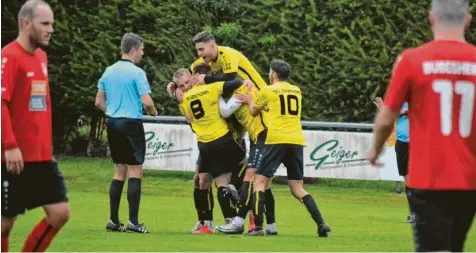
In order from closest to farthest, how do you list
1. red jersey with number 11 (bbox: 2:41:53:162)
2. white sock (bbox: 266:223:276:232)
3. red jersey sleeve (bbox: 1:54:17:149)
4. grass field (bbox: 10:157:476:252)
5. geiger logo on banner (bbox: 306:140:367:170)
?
red jersey sleeve (bbox: 1:54:17:149) → red jersey with number 11 (bbox: 2:41:53:162) → grass field (bbox: 10:157:476:252) → white sock (bbox: 266:223:276:232) → geiger logo on banner (bbox: 306:140:367:170)

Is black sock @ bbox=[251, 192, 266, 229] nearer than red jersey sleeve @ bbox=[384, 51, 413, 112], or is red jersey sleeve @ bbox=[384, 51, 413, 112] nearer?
red jersey sleeve @ bbox=[384, 51, 413, 112]

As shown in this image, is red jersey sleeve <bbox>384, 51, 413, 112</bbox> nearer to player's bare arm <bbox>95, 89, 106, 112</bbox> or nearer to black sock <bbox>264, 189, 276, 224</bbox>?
black sock <bbox>264, 189, 276, 224</bbox>

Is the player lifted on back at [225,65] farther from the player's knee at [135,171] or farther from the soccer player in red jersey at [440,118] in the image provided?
the soccer player in red jersey at [440,118]

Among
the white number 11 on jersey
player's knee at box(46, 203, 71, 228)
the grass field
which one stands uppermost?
the white number 11 on jersey

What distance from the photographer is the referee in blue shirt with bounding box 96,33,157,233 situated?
14938 mm

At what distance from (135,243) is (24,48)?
4252 millimetres

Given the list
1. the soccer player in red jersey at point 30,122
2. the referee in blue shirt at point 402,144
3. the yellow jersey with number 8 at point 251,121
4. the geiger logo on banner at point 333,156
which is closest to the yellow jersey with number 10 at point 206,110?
the yellow jersey with number 8 at point 251,121

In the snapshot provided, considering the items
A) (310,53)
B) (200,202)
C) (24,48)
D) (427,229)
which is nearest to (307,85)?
(310,53)

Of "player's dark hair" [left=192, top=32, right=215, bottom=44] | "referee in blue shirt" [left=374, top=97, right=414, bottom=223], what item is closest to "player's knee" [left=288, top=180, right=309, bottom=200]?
"player's dark hair" [left=192, top=32, right=215, bottom=44]

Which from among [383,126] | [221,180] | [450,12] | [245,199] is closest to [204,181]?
[221,180]

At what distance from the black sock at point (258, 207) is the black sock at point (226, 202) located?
0.44 meters

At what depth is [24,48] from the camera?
9516 mm

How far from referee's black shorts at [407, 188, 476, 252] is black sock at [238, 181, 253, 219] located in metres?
7.71

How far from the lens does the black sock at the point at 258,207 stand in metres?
15.0
